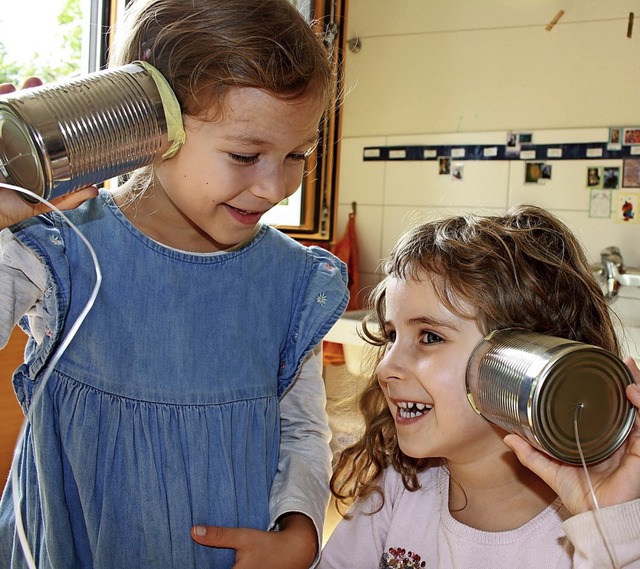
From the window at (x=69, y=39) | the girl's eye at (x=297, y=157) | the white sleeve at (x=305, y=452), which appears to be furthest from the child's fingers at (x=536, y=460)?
the window at (x=69, y=39)

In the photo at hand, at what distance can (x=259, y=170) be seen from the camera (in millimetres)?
803

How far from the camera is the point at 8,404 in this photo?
136cm

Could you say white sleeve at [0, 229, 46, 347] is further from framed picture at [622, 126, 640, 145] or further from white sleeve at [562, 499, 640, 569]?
framed picture at [622, 126, 640, 145]

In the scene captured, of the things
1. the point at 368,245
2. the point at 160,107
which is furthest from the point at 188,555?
the point at 368,245

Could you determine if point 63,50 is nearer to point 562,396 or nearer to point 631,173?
point 562,396

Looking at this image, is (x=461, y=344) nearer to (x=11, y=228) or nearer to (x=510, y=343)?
Result: (x=510, y=343)

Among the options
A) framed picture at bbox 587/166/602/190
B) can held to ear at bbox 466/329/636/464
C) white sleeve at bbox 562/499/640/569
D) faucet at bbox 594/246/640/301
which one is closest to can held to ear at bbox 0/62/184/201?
can held to ear at bbox 466/329/636/464

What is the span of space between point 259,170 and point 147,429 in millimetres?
323

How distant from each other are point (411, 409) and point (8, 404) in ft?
2.63

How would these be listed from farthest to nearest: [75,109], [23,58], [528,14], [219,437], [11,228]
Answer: [528,14]
[23,58]
[219,437]
[11,228]
[75,109]

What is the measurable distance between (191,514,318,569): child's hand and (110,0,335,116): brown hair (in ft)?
1.56

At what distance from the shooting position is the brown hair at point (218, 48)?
79 centimetres

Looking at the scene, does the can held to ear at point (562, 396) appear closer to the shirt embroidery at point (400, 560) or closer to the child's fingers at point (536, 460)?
the child's fingers at point (536, 460)

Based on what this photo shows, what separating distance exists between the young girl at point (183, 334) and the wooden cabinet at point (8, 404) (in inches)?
18.1
